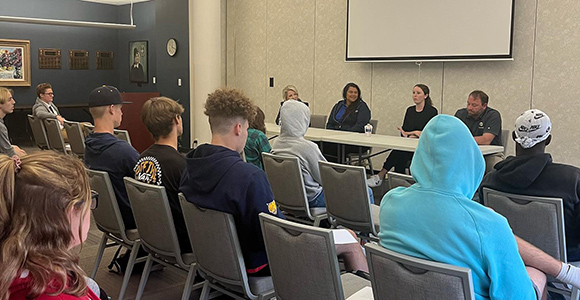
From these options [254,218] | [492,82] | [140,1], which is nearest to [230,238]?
[254,218]

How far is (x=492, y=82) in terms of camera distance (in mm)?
6824

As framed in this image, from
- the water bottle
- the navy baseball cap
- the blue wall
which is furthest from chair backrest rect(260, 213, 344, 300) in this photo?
the blue wall

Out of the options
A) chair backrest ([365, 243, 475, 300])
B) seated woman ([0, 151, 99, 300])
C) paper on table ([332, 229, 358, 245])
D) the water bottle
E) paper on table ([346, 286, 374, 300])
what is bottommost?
paper on table ([346, 286, 374, 300])

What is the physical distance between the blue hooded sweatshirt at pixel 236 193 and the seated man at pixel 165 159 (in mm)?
512

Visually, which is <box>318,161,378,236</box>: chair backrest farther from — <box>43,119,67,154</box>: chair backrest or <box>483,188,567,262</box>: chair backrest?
<box>43,119,67,154</box>: chair backrest

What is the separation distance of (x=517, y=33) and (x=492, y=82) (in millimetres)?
654

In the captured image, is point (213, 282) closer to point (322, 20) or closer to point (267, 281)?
point (267, 281)

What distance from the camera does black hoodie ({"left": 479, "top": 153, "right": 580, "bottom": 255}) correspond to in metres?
2.75

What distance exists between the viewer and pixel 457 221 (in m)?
1.75

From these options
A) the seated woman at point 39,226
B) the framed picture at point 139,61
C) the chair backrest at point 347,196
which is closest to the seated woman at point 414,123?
the chair backrest at point 347,196

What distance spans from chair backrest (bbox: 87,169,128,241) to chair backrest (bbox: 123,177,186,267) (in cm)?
22

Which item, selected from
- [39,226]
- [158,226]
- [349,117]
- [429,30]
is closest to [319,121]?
[349,117]

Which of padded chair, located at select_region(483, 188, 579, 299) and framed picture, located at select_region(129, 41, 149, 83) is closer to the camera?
padded chair, located at select_region(483, 188, 579, 299)

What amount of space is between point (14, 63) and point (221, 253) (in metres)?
11.6
